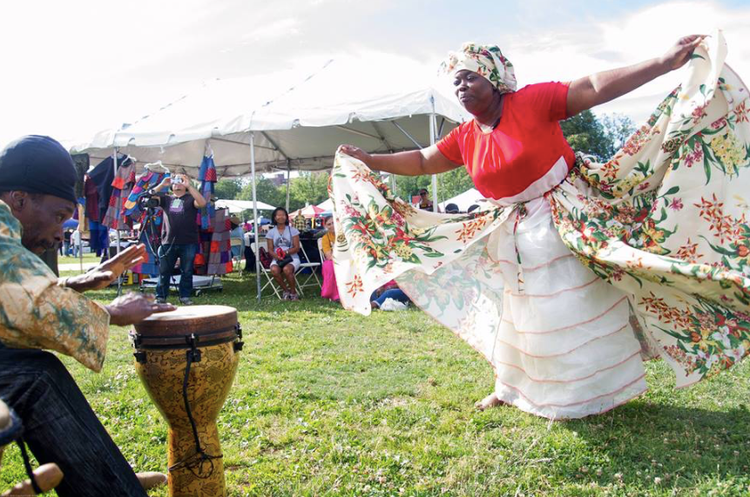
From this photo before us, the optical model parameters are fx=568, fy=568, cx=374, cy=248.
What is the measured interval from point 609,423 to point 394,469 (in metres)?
1.23

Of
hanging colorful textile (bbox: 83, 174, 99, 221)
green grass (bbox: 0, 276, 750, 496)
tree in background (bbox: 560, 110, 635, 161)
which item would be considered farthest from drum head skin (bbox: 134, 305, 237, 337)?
tree in background (bbox: 560, 110, 635, 161)

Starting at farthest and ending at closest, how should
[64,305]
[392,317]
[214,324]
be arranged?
[392,317] → [214,324] → [64,305]

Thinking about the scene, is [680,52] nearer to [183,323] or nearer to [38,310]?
[183,323]

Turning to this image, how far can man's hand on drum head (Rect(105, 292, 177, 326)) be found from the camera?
1.87 m

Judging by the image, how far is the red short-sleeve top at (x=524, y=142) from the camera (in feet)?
9.59

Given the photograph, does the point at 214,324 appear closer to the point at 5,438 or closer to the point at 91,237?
the point at 5,438

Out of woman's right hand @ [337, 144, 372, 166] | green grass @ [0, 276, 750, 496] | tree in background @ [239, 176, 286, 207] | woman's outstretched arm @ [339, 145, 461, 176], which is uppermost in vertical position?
woman's right hand @ [337, 144, 372, 166]

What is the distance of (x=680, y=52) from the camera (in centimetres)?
262

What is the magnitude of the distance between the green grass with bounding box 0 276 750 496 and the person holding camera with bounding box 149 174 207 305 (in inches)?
140

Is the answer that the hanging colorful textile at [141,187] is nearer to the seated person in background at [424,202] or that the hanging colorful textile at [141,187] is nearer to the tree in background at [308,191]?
the seated person in background at [424,202]

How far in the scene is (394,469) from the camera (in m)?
2.65

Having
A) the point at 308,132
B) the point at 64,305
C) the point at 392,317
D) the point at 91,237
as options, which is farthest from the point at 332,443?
the point at 308,132

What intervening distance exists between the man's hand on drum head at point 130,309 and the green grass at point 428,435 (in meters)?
1.04

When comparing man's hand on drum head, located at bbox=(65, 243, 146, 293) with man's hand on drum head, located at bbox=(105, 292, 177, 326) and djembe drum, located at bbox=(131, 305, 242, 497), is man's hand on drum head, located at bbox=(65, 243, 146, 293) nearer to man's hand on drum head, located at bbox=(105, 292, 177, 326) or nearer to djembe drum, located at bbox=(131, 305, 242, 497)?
man's hand on drum head, located at bbox=(105, 292, 177, 326)
